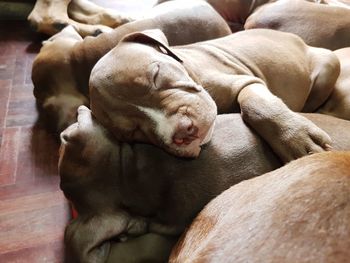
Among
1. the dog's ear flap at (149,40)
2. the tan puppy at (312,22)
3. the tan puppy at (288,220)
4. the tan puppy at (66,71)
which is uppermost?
the tan puppy at (288,220)

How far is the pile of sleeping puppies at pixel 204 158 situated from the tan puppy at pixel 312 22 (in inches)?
19.7

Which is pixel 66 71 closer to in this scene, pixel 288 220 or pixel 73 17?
pixel 73 17

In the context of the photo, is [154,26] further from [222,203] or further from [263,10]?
[222,203]

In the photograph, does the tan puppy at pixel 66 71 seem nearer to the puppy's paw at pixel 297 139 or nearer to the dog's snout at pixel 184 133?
the dog's snout at pixel 184 133

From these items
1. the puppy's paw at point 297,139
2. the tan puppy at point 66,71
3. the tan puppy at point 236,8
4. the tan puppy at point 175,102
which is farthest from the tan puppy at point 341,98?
the tan puppy at point 66,71

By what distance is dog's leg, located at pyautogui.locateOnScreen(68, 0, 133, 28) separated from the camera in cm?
310

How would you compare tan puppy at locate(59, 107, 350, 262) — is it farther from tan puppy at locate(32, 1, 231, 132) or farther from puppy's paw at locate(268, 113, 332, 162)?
tan puppy at locate(32, 1, 231, 132)

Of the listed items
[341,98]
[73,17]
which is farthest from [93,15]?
[341,98]

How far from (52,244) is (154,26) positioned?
131 centimetres

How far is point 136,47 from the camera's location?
1633mm

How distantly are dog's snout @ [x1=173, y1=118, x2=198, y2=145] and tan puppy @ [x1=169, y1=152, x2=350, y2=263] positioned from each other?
0.30 metres

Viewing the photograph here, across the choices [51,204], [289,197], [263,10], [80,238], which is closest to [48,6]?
[263,10]

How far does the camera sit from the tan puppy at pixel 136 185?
4.62ft

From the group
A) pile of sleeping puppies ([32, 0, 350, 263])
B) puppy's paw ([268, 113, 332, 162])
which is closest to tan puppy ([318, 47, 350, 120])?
pile of sleeping puppies ([32, 0, 350, 263])
